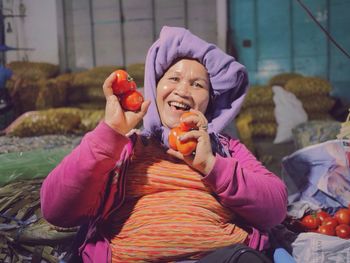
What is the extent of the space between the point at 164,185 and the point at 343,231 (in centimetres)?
105

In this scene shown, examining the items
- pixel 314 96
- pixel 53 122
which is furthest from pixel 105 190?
pixel 314 96

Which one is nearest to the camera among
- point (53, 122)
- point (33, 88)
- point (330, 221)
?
point (330, 221)

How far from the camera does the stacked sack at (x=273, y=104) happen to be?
489 cm

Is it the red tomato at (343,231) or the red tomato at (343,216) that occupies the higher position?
the red tomato at (343,216)

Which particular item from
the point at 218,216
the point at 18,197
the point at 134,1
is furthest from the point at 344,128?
the point at 134,1

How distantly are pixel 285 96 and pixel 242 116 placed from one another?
55cm

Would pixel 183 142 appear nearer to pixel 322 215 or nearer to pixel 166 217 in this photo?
pixel 166 217

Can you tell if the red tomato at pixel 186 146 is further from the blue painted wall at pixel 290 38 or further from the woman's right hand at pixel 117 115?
the blue painted wall at pixel 290 38

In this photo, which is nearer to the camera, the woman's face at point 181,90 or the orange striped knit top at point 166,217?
the orange striped knit top at point 166,217

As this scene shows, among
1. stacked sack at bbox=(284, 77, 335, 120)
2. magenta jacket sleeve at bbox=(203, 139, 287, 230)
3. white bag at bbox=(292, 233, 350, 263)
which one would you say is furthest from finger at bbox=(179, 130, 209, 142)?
stacked sack at bbox=(284, 77, 335, 120)

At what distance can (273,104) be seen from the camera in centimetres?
496

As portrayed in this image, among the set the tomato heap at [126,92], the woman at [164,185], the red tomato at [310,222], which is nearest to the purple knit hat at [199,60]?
the woman at [164,185]

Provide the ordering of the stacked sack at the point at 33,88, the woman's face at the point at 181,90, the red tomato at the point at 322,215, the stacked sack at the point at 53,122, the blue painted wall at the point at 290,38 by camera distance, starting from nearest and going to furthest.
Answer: the woman's face at the point at 181,90 → the red tomato at the point at 322,215 → the stacked sack at the point at 53,122 → the stacked sack at the point at 33,88 → the blue painted wall at the point at 290,38

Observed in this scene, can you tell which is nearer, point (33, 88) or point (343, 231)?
point (343, 231)
